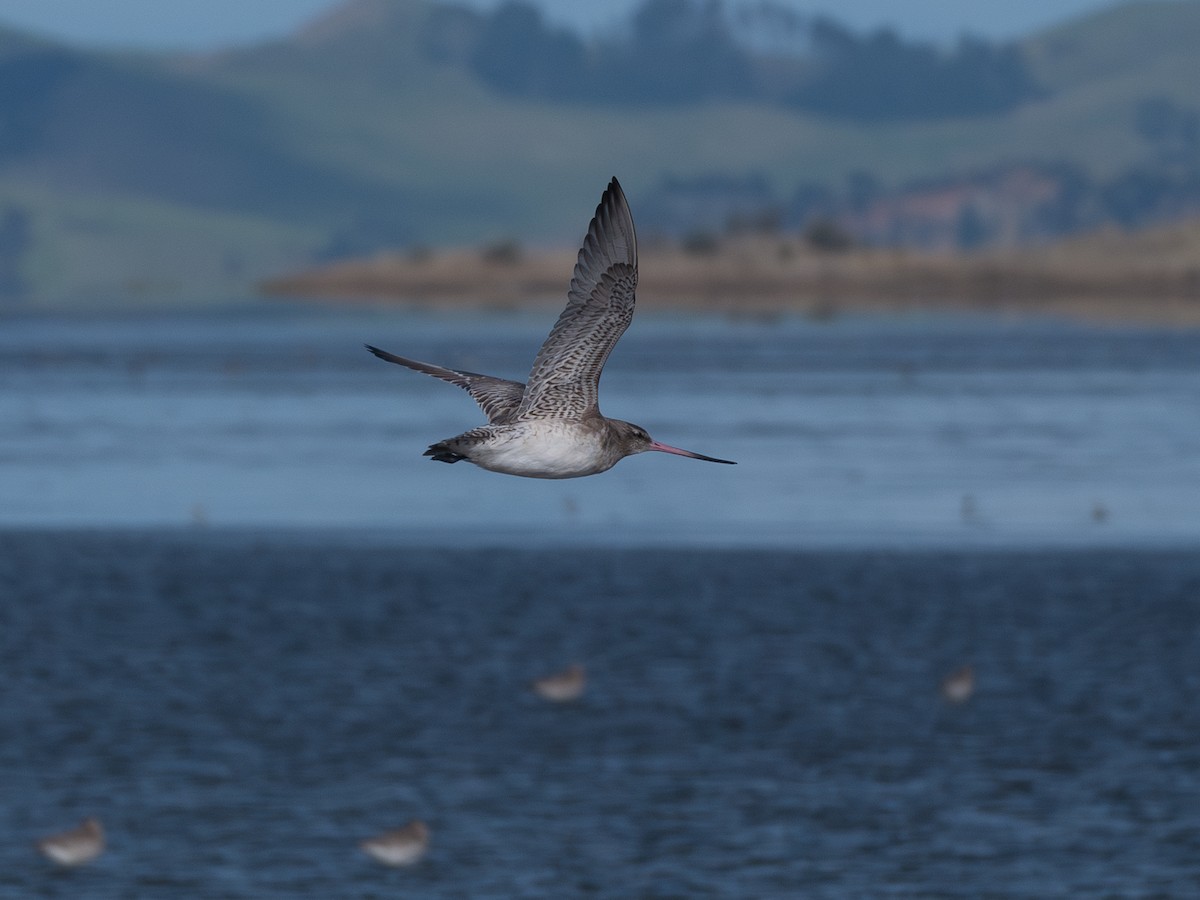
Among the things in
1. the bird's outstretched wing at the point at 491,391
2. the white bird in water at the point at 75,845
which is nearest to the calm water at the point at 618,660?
the white bird in water at the point at 75,845

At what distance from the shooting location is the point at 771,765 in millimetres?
34156

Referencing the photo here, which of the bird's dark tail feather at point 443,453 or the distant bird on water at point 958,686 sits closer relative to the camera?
the bird's dark tail feather at point 443,453

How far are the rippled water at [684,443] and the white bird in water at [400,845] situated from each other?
29.0 metres

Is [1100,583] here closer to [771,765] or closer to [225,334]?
[771,765]

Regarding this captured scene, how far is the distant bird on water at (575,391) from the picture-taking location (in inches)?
456

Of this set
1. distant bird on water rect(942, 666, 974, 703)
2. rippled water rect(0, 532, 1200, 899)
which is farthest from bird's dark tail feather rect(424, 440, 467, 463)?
distant bird on water rect(942, 666, 974, 703)

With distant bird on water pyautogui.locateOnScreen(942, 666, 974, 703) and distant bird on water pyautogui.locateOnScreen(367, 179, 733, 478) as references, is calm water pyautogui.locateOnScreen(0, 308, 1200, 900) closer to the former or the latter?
distant bird on water pyautogui.locateOnScreen(942, 666, 974, 703)

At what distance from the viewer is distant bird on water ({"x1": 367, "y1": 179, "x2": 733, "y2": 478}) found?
456 inches

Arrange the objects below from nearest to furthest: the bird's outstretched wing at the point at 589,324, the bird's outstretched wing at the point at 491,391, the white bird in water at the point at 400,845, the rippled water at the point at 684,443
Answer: the bird's outstretched wing at the point at 589,324 < the bird's outstretched wing at the point at 491,391 < the white bird in water at the point at 400,845 < the rippled water at the point at 684,443

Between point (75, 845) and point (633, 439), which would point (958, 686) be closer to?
point (75, 845)

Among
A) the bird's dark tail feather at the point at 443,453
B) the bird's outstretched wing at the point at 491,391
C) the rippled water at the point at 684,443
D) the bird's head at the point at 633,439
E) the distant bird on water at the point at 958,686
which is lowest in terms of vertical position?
the distant bird on water at the point at 958,686

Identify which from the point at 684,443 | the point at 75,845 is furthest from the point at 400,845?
the point at 684,443

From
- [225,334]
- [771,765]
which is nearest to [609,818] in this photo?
[771,765]

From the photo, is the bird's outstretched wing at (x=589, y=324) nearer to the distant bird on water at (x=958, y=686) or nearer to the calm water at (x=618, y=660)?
the calm water at (x=618, y=660)
